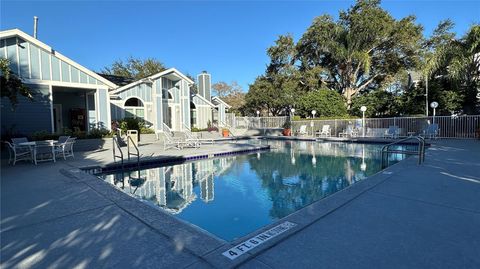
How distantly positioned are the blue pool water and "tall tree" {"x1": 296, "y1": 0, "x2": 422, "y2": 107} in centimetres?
1643

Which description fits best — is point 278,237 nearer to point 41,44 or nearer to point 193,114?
point 41,44

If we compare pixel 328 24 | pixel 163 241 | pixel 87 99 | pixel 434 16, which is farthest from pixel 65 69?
pixel 434 16

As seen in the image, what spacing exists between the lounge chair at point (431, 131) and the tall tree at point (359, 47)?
8.65 metres

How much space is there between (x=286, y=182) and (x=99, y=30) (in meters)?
22.7

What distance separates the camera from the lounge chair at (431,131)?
1527 centimetres

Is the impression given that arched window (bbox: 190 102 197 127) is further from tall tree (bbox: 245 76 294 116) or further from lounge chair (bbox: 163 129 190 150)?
tall tree (bbox: 245 76 294 116)

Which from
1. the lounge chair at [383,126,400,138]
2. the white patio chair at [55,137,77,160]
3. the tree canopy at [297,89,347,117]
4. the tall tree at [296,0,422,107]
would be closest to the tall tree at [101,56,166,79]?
the tall tree at [296,0,422,107]

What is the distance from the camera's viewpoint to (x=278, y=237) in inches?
116

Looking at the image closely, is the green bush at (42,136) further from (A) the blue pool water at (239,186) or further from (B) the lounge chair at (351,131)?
(B) the lounge chair at (351,131)

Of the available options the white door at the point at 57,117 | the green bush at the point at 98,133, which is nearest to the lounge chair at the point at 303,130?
the green bush at the point at 98,133

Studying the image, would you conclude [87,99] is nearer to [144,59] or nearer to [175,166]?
[175,166]

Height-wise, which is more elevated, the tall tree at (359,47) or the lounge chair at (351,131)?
the tall tree at (359,47)

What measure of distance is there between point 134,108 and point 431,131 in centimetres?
1908

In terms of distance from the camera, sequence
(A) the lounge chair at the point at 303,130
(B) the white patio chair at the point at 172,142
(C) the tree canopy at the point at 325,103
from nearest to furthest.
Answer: (B) the white patio chair at the point at 172,142, (A) the lounge chair at the point at 303,130, (C) the tree canopy at the point at 325,103
